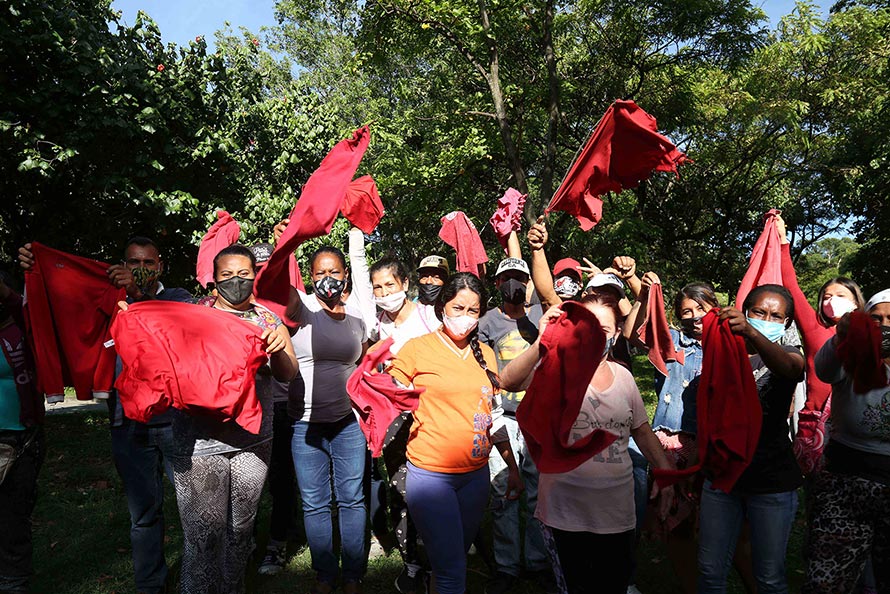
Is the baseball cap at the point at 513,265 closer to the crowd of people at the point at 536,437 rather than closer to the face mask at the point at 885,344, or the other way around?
the crowd of people at the point at 536,437

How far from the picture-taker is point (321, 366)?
405 cm

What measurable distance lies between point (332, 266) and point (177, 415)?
4.81 ft

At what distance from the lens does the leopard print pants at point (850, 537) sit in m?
3.08

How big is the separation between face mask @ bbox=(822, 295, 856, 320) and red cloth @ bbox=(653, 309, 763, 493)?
4.31 ft

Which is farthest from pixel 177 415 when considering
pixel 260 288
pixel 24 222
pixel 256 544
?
pixel 24 222

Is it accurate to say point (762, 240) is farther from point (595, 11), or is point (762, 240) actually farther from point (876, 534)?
point (595, 11)

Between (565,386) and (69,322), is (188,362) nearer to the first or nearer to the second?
(69,322)

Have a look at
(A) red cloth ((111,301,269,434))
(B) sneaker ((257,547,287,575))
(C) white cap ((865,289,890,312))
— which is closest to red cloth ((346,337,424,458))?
(A) red cloth ((111,301,269,434))

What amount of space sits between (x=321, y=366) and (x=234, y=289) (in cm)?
94

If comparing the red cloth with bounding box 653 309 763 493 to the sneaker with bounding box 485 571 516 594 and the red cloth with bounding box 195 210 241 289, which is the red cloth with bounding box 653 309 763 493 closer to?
the sneaker with bounding box 485 571 516 594

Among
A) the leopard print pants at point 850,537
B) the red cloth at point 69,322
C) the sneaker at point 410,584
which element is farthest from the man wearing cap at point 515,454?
the red cloth at point 69,322

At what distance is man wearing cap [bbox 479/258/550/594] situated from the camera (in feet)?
14.0

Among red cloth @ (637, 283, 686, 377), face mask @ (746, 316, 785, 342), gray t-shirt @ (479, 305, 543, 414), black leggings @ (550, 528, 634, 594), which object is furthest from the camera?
gray t-shirt @ (479, 305, 543, 414)

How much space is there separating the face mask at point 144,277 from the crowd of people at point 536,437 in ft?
0.04
